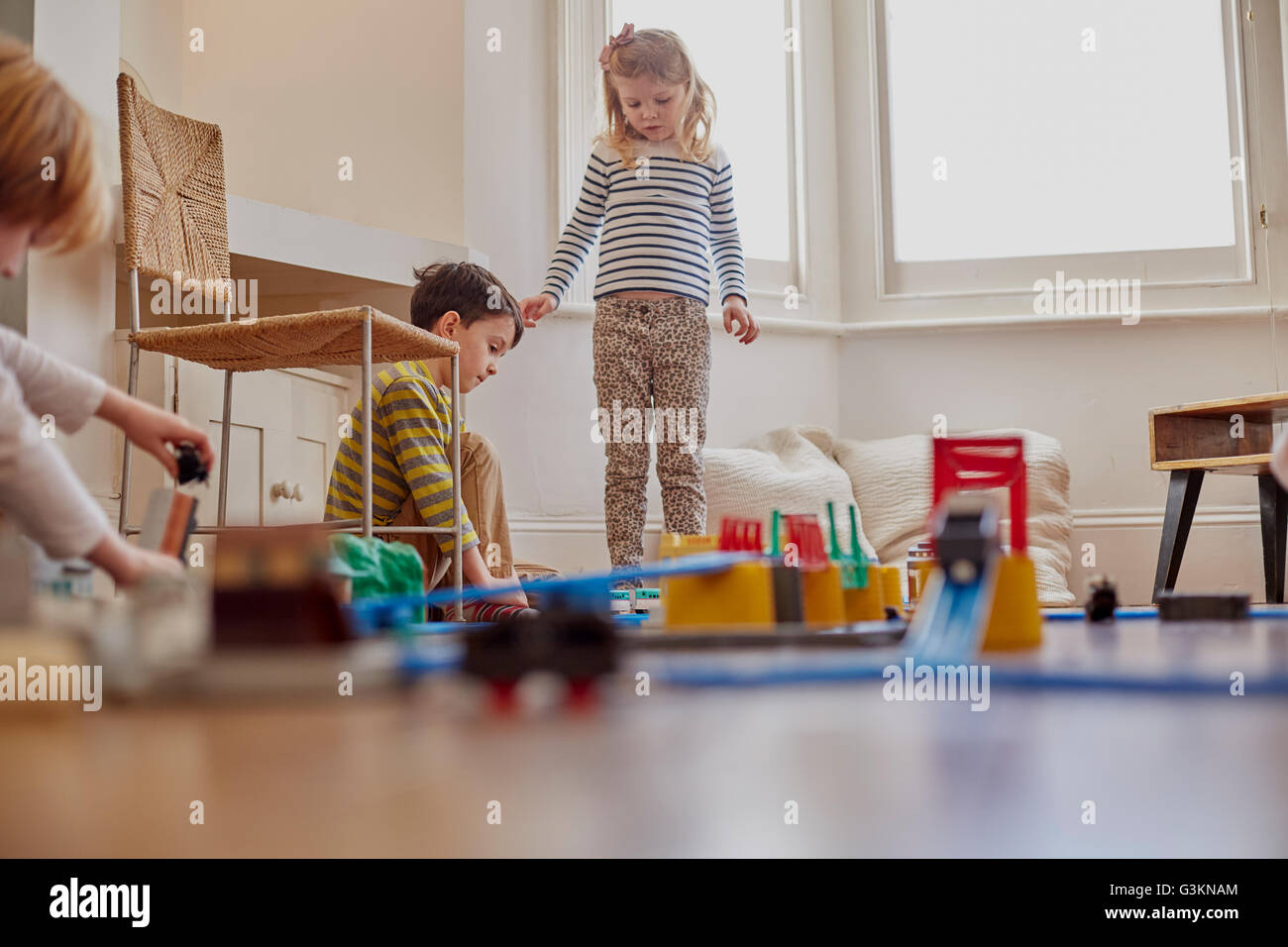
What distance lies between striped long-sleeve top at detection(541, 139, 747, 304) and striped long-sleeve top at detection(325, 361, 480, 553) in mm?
693

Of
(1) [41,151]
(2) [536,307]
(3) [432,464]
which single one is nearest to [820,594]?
(1) [41,151]

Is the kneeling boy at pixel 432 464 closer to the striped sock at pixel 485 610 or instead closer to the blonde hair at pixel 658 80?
the striped sock at pixel 485 610

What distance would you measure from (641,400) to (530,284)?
577 millimetres

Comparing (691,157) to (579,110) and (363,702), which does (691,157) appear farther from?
(363,702)

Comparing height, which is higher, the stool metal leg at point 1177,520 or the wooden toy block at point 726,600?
the stool metal leg at point 1177,520

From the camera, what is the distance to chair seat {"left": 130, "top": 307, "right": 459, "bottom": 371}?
1.54 m

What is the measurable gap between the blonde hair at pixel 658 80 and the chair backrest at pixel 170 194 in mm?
756

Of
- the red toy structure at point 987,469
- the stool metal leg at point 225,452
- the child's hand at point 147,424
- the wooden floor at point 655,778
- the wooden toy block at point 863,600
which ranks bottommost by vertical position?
the wooden floor at point 655,778

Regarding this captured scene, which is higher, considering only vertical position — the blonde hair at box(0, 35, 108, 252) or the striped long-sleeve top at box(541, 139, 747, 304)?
the striped long-sleeve top at box(541, 139, 747, 304)

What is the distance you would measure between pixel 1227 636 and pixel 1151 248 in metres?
2.67

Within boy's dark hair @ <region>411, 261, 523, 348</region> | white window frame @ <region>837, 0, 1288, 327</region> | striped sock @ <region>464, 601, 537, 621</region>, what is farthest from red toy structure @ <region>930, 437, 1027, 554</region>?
white window frame @ <region>837, 0, 1288, 327</region>

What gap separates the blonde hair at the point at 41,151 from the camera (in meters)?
0.68

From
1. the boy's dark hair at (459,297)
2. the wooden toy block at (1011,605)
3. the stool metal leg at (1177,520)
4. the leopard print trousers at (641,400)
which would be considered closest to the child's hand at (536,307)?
the leopard print trousers at (641,400)

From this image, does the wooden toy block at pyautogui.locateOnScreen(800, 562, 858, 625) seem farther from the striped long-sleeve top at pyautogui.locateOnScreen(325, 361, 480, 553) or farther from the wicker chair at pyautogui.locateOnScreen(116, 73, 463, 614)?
the striped long-sleeve top at pyautogui.locateOnScreen(325, 361, 480, 553)
